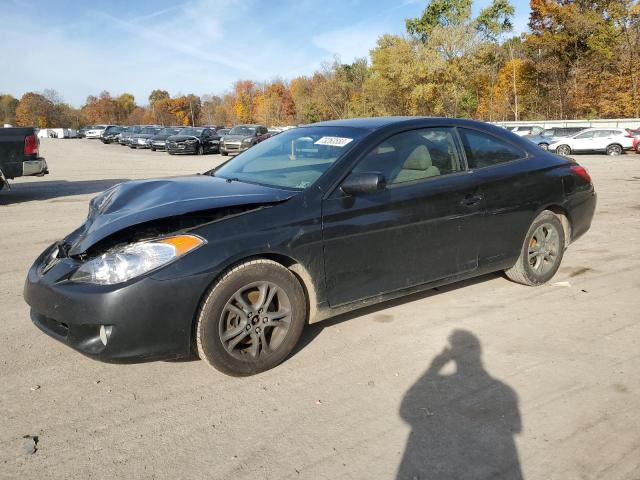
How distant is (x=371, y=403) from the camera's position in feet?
9.69

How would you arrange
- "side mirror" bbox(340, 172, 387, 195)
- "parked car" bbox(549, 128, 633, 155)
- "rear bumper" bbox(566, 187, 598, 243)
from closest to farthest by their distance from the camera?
"side mirror" bbox(340, 172, 387, 195) < "rear bumper" bbox(566, 187, 598, 243) < "parked car" bbox(549, 128, 633, 155)

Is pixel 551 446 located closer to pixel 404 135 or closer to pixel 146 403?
pixel 146 403

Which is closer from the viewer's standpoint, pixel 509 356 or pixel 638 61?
pixel 509 356

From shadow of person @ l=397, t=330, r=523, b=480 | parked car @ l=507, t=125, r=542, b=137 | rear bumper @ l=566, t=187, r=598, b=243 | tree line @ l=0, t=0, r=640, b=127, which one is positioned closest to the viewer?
shadow of person @ l=397, t=330, r=523, b=480

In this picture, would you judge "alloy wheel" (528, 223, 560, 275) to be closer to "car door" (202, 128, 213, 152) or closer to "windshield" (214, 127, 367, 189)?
"windshield" (214, 127, 367, 189)

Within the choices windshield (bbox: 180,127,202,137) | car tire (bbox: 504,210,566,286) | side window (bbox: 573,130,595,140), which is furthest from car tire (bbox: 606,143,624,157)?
car tire (bbox: 504,210,566,286)

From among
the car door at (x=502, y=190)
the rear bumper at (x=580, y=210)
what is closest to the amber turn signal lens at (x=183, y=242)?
the car door at (x=502, y=190)

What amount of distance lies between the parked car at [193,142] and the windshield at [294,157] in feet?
87.5

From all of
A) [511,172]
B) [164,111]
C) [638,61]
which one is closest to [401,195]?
[511,172]

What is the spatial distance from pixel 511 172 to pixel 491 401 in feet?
7.39

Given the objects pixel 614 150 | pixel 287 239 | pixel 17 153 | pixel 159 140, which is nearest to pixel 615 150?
pixel 614 150

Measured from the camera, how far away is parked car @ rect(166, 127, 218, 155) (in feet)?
98.8

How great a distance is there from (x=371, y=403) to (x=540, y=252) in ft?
8.97

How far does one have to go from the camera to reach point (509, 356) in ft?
11.5
